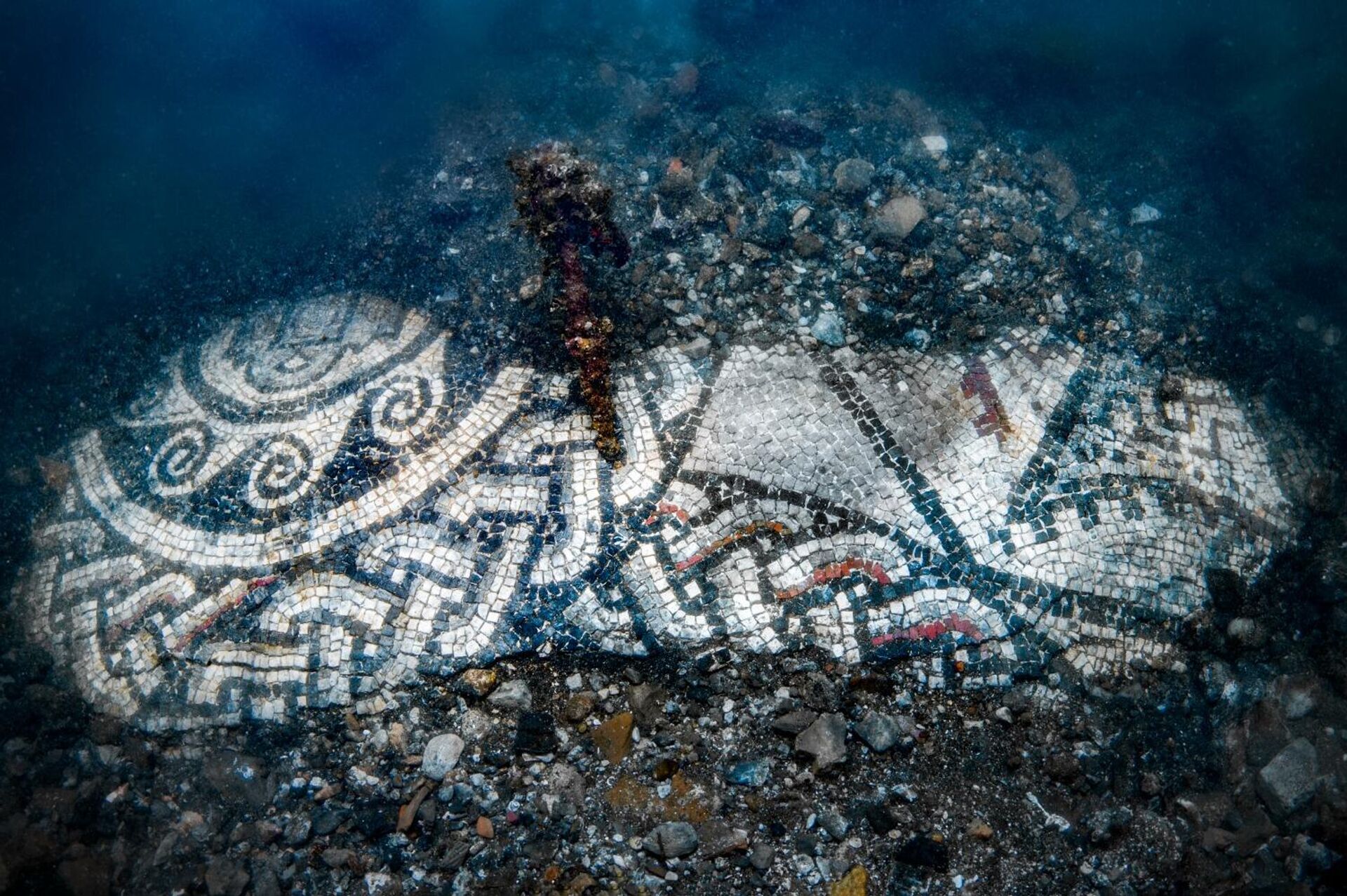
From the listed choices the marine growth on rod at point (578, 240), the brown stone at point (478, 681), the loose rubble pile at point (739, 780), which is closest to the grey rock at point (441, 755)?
the loose rubble pile at point (739, 780)

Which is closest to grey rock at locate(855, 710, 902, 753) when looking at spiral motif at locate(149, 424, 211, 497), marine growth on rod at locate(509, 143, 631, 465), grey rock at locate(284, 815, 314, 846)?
marine growth on rod at locate(509, 143, 631, 465)

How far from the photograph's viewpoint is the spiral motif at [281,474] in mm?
3938

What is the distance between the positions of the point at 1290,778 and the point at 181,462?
5.75m

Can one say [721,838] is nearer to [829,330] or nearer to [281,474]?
[829,330]

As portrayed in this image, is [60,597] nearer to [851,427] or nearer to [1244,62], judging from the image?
[851,427]

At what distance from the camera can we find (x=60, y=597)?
3787mm

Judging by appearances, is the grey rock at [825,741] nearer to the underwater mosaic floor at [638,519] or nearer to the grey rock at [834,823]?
the grey rock at [834,823]

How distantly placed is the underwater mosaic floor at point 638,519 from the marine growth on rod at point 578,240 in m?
0.12

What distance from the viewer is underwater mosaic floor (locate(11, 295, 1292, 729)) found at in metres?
3.52

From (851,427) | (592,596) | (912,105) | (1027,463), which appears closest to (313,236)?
(592,596)

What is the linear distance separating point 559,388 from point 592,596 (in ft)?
4.18

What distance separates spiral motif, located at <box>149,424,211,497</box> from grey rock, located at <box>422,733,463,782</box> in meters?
2.06

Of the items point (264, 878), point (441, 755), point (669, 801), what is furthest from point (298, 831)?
point (669, 801)

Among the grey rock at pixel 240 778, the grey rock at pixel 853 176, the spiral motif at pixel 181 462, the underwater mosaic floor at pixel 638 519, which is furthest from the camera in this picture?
the grey rock at pixel 853 176
